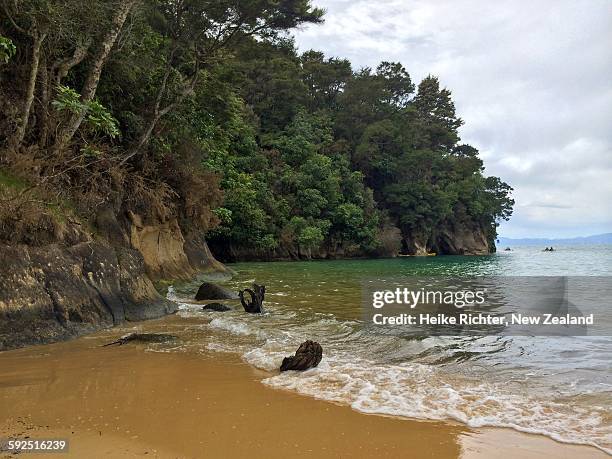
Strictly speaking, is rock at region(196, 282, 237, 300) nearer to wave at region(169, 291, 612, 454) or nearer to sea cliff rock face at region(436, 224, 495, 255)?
wave at region(169, 291, 612, 454)

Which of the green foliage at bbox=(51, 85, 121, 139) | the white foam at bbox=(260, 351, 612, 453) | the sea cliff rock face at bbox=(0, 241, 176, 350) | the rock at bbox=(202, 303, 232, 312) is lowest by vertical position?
the rock at bbox=(202, 303, 232, 312)

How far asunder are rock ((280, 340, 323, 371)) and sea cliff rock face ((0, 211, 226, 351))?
11.5 ft

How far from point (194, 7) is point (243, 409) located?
12301 mm

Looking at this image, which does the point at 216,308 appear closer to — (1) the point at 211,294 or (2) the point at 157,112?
(1) the point at 211,294

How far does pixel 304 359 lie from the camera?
5250 millimetres

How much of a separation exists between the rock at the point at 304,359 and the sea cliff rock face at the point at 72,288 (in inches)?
138

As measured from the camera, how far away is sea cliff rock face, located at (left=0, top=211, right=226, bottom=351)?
6051 mm

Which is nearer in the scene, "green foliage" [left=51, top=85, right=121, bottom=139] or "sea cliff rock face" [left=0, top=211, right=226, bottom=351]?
"sea cliff rock face" [left=0, top=211, right=226, bottom=351]

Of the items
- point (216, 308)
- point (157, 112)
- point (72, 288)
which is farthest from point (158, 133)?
point (72, 288)

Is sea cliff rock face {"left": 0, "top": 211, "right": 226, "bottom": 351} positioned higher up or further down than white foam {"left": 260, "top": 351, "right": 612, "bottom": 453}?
higher up

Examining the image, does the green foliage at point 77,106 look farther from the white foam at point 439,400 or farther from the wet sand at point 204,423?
the white foam at point 439,400

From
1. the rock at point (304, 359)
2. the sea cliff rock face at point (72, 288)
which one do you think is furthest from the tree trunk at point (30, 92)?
the rock at point (304, 359)

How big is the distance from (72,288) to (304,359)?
415cm

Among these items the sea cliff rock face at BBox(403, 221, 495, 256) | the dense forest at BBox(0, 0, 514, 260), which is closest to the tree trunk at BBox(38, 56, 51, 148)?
the dense forest at BBox(0, 0, 514, 260)
